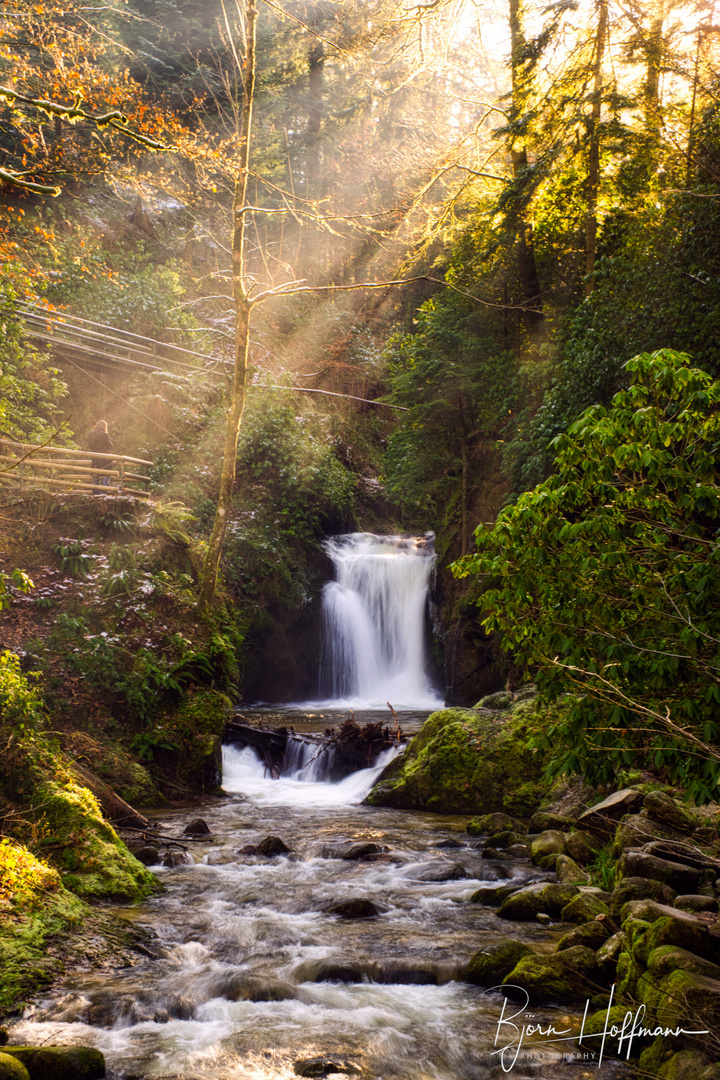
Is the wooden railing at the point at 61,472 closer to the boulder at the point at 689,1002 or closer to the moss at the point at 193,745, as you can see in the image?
the moss at the point at 193,745

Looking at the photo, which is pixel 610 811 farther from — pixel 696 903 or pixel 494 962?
pixel 494 962

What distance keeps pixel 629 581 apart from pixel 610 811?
3.88 meters

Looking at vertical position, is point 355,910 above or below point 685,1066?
below

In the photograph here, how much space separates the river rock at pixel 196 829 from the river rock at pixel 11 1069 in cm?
520

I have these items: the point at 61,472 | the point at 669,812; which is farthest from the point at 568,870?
the point at 61,472

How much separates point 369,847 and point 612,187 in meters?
14.6

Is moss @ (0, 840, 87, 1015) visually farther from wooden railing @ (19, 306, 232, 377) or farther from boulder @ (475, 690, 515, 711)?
wooden railing @ (19, 306, 232, 377)

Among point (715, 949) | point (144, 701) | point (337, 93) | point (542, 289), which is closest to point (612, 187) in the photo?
point (542, 289)

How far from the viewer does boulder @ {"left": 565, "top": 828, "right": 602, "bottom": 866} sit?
22.7ft

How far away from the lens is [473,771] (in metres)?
9.70

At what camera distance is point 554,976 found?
4.48 metres

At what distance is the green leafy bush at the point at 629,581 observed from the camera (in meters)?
3.76

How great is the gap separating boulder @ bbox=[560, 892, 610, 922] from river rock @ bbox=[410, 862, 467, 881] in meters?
1.51

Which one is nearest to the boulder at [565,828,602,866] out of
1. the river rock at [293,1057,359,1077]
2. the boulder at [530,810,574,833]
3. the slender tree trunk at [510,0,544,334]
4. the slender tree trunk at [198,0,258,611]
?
the boulder at [530,810,574,833]
